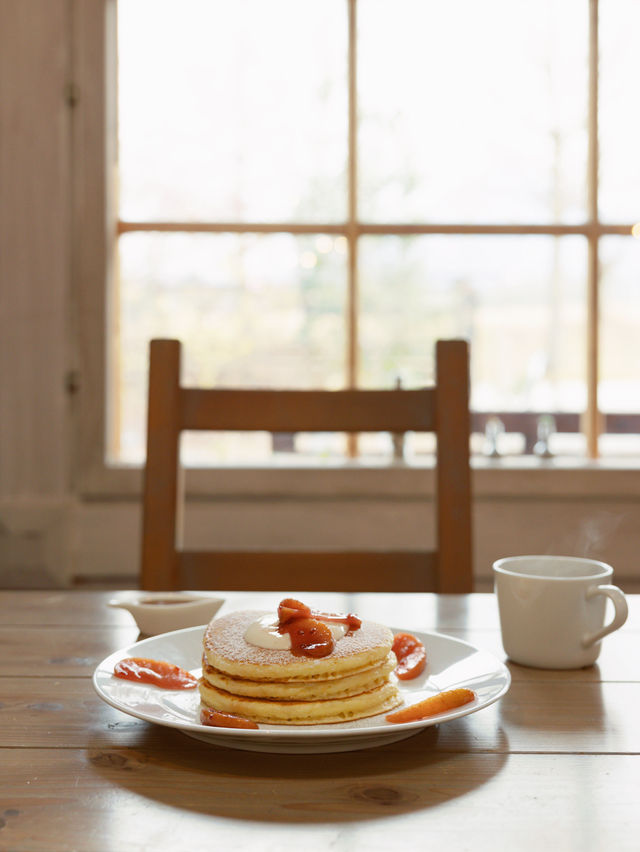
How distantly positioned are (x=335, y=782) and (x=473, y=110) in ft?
7.31

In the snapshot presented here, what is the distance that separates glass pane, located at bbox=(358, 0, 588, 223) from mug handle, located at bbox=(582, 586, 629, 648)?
178cm

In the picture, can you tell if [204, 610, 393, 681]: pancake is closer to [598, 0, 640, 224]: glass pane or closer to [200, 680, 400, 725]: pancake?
[200, 680, 400, 725]: pancake

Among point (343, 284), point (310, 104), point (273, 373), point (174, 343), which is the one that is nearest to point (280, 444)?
point (273, 373)

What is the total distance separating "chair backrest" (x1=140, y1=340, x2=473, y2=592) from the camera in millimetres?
1322

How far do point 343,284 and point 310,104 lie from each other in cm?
48

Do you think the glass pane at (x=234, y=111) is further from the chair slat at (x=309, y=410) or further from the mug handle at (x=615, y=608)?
the mug handle at (x=615, y=608)

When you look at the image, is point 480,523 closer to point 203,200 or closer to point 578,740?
point 203,200

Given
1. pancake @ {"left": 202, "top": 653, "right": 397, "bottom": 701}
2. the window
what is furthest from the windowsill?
pancake @ {"left": 202, "top": 653, "right": 397, "bottom": 701}

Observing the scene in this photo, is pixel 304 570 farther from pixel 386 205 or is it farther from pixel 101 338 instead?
pixel 386 205

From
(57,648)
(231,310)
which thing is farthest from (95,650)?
(231,310)

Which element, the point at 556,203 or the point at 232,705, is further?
the point at 556,203

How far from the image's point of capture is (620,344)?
2.53 metres

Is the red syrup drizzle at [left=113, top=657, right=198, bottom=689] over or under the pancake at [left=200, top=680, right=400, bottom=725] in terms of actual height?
under

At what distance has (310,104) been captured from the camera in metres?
2.51
